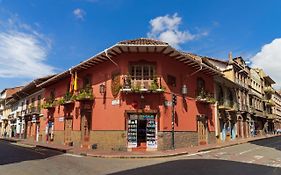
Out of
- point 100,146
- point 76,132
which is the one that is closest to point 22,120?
point 76,132

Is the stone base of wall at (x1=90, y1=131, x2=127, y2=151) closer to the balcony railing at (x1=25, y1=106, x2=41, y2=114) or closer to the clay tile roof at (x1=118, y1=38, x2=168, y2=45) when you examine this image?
the clay tile roof at (x1=118, y1=38, x2=168, y2=45)

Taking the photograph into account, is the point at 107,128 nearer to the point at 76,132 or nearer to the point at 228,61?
the point at 76,132

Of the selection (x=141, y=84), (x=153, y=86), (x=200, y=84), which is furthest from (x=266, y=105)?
(x=141, y=84)

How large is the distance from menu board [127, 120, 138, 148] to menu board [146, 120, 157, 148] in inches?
31.8

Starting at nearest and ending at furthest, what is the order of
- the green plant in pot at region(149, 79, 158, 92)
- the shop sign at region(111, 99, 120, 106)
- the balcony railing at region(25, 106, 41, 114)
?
the green plant in pot at region(149, 79, 158, 92)
the shop sign at region(111, 99, 120, 106)
the balcony railing at region(25, 106, 41, 114)

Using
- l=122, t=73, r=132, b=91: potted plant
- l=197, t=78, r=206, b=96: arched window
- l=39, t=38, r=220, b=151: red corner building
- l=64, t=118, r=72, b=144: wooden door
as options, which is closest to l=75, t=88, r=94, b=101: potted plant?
l=39, t=38, r=220, b=151: red corner building

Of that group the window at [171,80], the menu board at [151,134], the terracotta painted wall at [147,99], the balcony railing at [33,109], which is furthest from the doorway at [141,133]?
the balcony railing at [33,109]

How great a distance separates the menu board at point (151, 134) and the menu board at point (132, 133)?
2.65 feet

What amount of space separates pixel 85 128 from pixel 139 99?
5.73 m

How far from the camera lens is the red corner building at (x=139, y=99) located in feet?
58.6

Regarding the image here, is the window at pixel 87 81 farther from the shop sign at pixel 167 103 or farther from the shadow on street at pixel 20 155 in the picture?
the shop sign at pixel 167 103

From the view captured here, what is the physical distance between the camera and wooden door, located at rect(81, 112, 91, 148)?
20734 millimetres

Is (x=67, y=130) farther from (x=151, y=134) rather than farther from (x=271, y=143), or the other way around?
(x=271, y=143)

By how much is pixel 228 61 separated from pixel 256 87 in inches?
530
